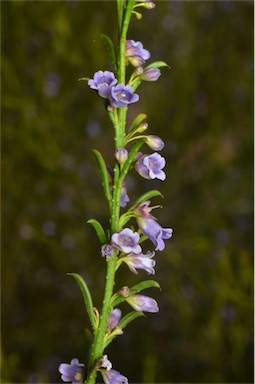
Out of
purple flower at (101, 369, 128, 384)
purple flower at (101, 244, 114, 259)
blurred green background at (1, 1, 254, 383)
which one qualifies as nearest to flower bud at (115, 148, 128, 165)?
purple flower at (101, 244, 114, 259)

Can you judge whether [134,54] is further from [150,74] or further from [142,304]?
[142,304]

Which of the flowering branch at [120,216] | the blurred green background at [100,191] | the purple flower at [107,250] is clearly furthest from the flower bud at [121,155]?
the blurred green background at [100,191]

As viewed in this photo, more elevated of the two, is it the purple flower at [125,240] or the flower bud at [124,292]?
the purple flower at [125,240]

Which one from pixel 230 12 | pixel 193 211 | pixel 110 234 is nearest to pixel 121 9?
pixel 110 234

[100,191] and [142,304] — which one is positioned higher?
[100,191]

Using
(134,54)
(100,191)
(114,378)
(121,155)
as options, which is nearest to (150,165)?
(121,155)

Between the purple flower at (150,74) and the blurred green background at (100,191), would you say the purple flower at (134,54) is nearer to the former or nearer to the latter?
the purple flower at (150,74)
